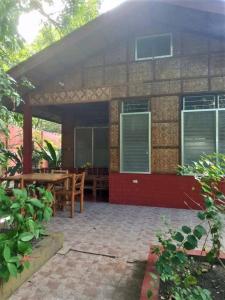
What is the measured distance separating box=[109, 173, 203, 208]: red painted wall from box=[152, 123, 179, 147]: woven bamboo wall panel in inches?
30.2

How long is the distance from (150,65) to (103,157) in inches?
152

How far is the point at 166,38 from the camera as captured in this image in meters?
6.25

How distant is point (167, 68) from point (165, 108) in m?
0.94

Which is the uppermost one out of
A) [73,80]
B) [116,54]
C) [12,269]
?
[116,54]

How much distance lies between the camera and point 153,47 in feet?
20.8

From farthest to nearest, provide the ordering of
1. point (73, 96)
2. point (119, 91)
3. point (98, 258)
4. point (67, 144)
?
point (67, 144)
point (73, 96)
point (119, 91)
point (98, 258)

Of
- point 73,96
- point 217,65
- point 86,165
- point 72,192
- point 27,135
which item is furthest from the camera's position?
point 86,165

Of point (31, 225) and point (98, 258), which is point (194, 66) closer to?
point (98, 258)

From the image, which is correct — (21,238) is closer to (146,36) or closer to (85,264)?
(85,264)

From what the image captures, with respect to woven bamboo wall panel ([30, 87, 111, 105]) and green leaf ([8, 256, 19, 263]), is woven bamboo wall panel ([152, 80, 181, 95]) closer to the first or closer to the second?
woven bamboo wall panel ([30, 87, 111, 105])

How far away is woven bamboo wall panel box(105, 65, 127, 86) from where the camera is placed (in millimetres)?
6508

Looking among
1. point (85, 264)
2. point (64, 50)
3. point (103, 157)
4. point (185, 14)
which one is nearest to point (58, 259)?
point (85, 264)

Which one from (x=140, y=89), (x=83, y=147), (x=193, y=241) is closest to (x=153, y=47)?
(x=140, y=89)

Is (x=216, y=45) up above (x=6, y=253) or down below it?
above
